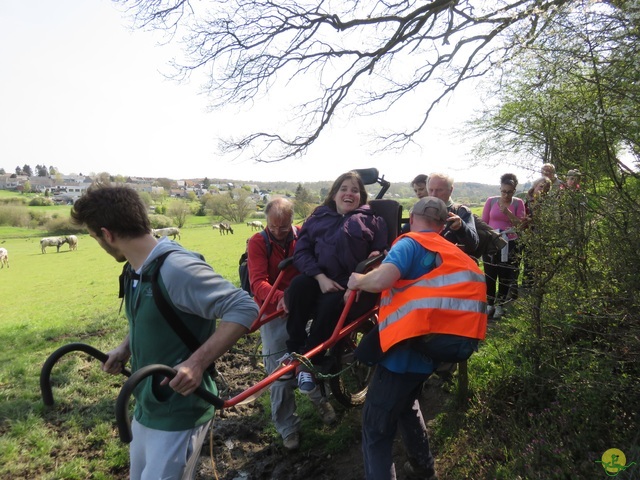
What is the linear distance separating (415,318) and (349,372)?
8.26 feet

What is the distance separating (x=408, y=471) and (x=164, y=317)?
Answer: 7.35ft

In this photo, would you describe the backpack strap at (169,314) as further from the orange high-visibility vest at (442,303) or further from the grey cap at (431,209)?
the grey cap at (431,209)

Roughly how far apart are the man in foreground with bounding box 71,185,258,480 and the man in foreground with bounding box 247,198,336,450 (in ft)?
5.48

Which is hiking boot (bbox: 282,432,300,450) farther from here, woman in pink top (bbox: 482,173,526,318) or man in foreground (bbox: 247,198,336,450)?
woman in pink top (bbox: 482,173,526,318)

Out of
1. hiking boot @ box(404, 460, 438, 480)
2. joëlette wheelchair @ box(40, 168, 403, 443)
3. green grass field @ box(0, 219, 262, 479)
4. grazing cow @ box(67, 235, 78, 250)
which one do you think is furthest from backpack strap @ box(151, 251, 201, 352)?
grazing cow @ box(67, 235, 78, 250)

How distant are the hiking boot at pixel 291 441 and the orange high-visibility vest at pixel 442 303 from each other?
187cm

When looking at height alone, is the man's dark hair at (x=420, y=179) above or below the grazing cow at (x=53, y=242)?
above

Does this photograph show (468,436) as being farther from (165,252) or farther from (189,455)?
(165,252)

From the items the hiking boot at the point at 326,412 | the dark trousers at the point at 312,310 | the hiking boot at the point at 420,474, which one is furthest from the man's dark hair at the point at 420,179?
the hiking boot at the point at 420,474

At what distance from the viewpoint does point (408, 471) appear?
9.95ft

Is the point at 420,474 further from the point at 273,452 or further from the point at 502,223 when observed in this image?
the point at 502,223

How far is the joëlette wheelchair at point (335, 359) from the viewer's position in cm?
177

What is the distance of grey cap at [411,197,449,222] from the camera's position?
107 inches

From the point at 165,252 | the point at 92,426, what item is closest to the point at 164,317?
the point at 165,252
